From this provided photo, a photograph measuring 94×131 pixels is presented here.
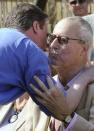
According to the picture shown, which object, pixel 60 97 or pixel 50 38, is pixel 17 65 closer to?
pixel 60 97

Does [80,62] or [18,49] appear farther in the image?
[80,62]

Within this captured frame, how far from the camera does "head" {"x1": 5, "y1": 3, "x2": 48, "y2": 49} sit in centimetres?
323

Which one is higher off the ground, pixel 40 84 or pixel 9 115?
pixel 40 84

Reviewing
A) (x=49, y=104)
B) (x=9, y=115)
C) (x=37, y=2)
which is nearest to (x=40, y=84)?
(x=49, y=104)

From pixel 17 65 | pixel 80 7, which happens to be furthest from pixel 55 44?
pixel 80 7

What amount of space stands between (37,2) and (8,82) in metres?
5.47

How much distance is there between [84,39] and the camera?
3609mm

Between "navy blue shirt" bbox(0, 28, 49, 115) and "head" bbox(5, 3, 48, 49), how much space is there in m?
0.42

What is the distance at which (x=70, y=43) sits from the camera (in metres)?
3.61

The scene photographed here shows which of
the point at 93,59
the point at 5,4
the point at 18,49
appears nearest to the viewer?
the point at 18,49

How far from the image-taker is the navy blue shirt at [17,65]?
A: 2762 mm

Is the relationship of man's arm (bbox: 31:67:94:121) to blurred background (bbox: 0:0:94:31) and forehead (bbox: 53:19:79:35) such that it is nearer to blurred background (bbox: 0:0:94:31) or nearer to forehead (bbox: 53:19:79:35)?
forehead (bbox: 53:19:79:35)

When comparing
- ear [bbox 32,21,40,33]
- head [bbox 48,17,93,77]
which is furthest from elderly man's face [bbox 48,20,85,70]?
ear [bbox 32,21,40,33]

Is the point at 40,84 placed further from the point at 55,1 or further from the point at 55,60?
the point at 55,1
